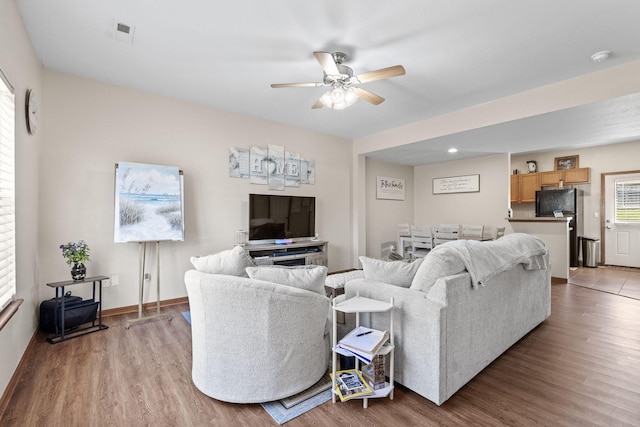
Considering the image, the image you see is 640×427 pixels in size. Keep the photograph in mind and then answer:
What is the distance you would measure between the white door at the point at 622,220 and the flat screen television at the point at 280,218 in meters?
6.26

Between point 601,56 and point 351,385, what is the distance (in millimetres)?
3514

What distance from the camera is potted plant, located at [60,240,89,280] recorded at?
2904mm

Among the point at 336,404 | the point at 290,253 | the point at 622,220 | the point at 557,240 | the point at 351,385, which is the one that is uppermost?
the point at 622,220

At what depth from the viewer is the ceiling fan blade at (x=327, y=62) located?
92.2 inches

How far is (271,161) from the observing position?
4719mm

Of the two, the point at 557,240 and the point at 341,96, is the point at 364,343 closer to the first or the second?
the point at 341,96

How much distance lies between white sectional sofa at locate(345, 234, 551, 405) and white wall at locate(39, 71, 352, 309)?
2.59 metres

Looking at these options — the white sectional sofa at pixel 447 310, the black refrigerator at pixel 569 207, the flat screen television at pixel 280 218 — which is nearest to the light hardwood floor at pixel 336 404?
the white sectional sofa at pixel 447 310

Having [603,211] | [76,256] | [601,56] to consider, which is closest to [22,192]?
[76,256]

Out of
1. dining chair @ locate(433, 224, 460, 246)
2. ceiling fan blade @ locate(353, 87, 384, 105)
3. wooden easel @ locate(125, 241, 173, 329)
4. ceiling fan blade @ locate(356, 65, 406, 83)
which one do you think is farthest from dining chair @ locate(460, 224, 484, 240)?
wooden easel @ locate(125, 241, 173, 329)

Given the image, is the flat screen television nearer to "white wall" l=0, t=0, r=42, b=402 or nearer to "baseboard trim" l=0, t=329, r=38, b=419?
"white wall" l=0, t=0, r=42, b=402

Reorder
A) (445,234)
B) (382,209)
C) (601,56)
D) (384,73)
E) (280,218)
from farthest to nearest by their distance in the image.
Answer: (382,209)
(445,234)
(280,218)
(601,56)
(384,73)

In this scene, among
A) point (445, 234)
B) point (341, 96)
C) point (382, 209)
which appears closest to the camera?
point (341, 96)

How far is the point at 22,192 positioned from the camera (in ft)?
7.72
